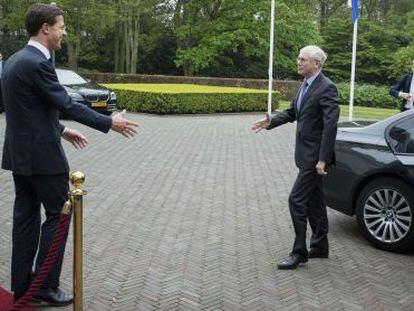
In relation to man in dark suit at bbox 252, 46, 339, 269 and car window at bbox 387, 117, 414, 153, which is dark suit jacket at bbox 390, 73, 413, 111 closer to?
car window at bbox 387, 117, 414, 153

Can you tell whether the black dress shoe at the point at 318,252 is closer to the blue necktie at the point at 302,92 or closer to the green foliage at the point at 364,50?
the blue necktie at the point at 302,92

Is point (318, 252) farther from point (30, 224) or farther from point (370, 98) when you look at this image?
point (370, 98)

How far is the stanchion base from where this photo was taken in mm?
4098

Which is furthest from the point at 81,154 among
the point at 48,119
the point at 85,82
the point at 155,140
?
the point at 85,82

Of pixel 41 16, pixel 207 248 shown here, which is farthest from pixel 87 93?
pixel 41 16

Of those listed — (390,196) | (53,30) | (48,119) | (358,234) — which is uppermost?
(53,30)

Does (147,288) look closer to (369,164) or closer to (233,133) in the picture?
(369,164)

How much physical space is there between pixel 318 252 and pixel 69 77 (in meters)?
15.5

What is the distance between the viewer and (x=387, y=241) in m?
5.68

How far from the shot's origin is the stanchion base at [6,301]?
410cm

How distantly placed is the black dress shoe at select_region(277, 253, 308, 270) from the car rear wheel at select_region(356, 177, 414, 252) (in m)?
1.01

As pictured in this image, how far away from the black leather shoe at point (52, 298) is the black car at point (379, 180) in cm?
311

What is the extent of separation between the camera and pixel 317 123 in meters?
5.02

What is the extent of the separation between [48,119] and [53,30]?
58cm
